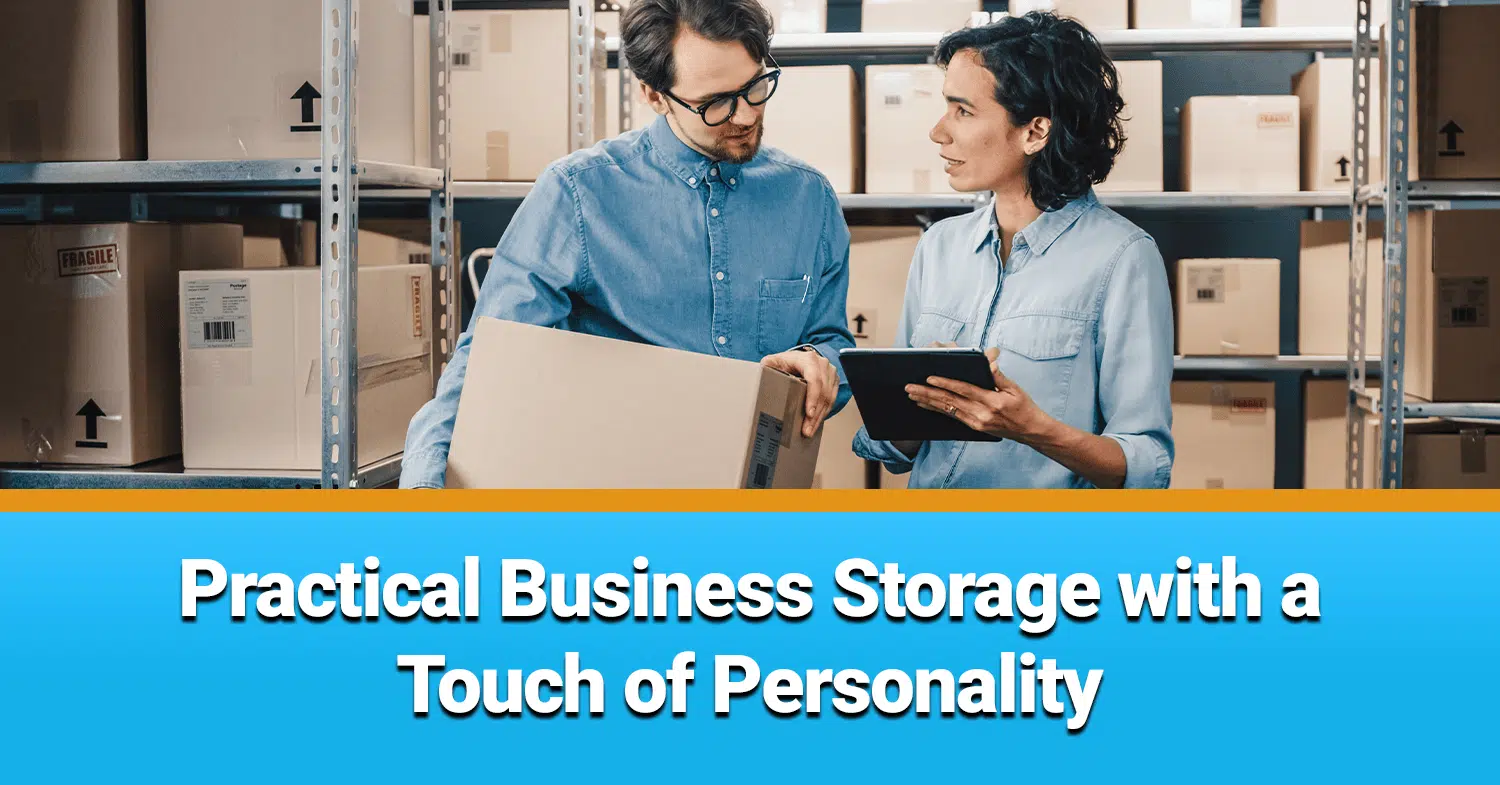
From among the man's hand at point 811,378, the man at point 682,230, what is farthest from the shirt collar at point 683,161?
the man's hand at point 811,378

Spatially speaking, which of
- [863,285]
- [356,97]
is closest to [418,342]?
[356,97]

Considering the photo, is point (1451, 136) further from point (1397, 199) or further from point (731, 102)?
point (731, 102)

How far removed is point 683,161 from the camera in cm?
148

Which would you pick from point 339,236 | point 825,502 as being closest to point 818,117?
point 339,236

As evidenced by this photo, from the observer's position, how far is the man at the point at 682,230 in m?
1.39

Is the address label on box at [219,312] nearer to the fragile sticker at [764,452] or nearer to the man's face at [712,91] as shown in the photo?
the man's face at [712,91]

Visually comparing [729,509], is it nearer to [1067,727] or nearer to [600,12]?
[1067,727]

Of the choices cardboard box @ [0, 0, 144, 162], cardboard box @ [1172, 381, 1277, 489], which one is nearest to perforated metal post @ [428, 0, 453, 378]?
cardboard box @ [0, 0, 144, 162]

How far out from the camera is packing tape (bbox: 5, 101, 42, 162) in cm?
183

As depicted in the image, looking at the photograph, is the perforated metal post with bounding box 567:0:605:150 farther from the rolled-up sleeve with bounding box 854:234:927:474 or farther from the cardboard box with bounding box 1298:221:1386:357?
the cardboard box with bounding box 1298:221:1386:357

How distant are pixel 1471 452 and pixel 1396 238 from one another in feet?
1.66

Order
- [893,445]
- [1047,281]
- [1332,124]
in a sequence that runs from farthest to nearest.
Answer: [1332,124] < [893,445] < [1047,281]

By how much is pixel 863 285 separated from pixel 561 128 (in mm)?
862

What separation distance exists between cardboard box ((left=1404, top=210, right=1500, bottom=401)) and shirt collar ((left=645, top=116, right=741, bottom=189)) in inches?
62.9
